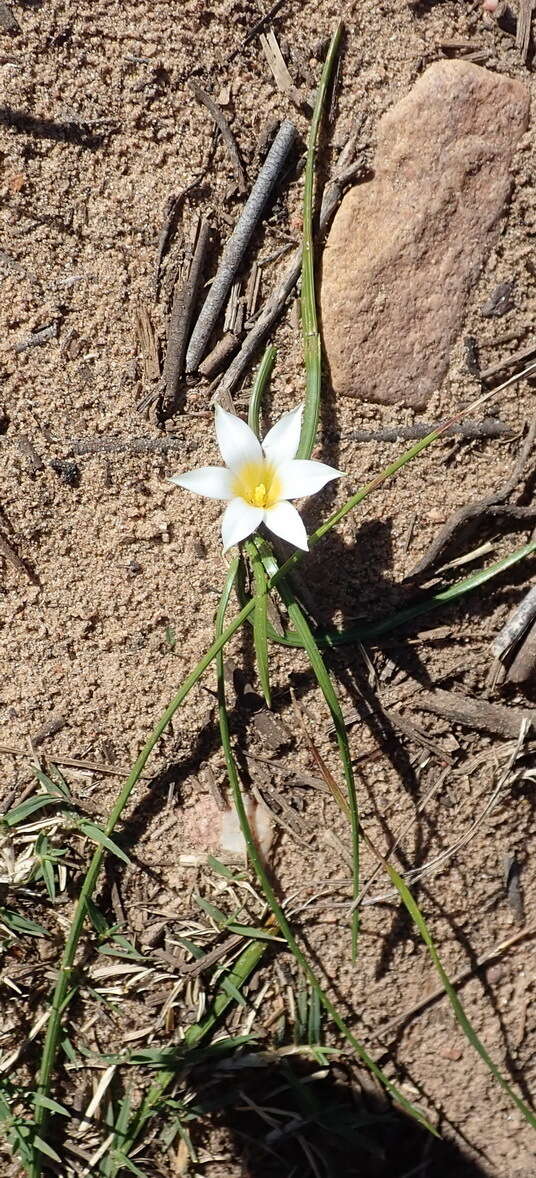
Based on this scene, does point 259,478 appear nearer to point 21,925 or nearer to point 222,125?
point 222,125

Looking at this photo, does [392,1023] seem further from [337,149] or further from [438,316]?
[337,149]

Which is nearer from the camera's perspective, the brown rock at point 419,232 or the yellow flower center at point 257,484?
the yellow flower center at point 257,484

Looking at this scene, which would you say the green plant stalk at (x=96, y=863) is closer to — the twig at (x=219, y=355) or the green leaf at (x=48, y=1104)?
the green leaf at (x=48, y=1104)

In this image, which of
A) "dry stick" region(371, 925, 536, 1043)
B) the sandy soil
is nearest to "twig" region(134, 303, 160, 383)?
the sandy soil

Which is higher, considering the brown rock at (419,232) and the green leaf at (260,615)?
the brown rock at (419,232)

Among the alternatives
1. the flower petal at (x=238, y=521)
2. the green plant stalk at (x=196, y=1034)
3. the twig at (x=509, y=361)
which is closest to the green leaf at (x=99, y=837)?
the green plant stalk at (x=196, y=1034)

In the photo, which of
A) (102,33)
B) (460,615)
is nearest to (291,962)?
(460,615)

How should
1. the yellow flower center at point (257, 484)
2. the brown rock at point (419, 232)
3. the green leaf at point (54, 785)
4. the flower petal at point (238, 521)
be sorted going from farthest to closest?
the green leaf at point (54, 785), the brown rock at point (419, 232), the yellow flower center at point (257, 484), the flower petal at point (238, 521)
